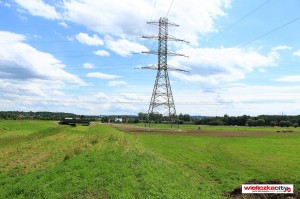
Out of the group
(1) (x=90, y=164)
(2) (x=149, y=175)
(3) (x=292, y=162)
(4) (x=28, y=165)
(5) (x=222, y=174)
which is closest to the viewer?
(2) (x=149, y=175)

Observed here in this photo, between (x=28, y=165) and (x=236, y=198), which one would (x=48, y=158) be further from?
(x=236, y=198)

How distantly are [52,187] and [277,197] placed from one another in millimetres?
12275

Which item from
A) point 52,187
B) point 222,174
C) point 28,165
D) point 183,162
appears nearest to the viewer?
point 52,187

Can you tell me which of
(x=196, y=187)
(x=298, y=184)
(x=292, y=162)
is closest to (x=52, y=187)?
(x=196, y=187)

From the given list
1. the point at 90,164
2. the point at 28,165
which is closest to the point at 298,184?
the point at 90,164

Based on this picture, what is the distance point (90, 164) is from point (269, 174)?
592 inches

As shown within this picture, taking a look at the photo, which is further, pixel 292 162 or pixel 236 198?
pixel 292 162

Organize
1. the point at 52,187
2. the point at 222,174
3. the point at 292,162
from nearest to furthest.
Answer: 1. the point at 52,187
2. the point at 222,174
3. the point at 292,162

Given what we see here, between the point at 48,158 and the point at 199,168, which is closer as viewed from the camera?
the point at 199,168

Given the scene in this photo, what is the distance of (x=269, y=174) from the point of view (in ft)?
100

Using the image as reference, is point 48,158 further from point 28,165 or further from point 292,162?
point 292,162

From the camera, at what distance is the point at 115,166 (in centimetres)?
2338

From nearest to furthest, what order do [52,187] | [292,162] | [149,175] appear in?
[52,187], [149,175], [292,162]

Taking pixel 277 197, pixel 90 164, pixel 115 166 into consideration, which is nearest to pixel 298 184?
pixel 277 197
